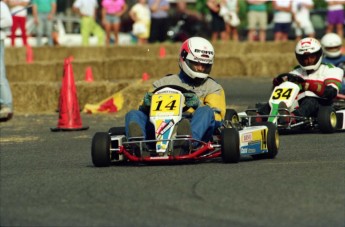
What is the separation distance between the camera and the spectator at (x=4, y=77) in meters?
16.6

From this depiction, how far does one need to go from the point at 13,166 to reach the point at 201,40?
2.15 meters

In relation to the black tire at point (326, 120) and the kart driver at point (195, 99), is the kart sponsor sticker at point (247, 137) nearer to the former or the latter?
the kart driver at point (195, 99)

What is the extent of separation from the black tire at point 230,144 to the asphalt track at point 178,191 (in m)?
0.09

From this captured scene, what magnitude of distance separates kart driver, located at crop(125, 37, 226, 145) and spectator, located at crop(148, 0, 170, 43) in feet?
54.2

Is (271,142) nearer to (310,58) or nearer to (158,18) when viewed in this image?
(310,58)

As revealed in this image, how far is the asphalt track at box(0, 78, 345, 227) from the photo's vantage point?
7.57 meters

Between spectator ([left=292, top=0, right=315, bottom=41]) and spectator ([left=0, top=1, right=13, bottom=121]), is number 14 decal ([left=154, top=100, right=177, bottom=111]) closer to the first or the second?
spectator ([left=0, top=1, right=13, bottom=121])

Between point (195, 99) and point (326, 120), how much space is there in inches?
122

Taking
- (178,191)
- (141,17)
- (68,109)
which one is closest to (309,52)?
(68,109)

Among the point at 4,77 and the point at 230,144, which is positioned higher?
the point at 4,77

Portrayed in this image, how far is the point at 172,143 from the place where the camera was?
1042 centimetres

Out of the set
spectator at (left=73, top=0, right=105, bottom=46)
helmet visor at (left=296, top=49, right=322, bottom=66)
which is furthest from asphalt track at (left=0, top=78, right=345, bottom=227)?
spectator at (left=73, top=0, right=105, bottom=46)

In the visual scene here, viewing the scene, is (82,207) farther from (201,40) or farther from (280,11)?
(280,11)

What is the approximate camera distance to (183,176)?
9539mm
